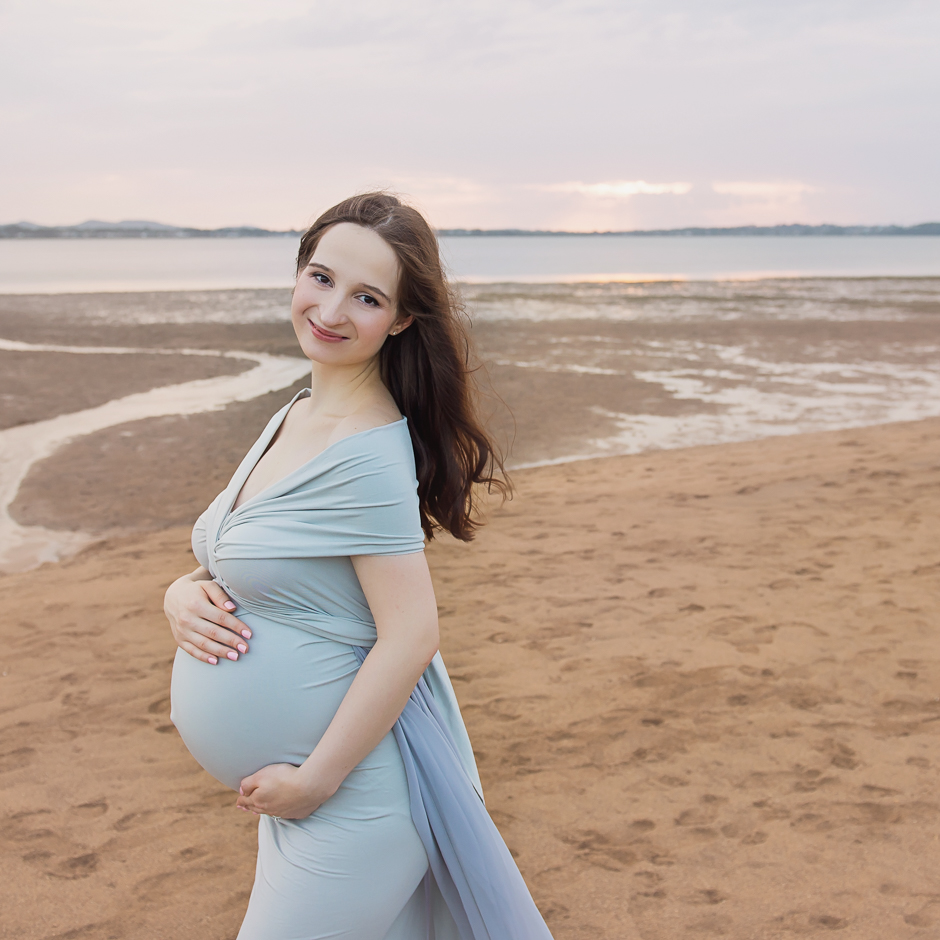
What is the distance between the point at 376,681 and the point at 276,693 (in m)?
0.21

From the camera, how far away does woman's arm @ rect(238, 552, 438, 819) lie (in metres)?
1.49

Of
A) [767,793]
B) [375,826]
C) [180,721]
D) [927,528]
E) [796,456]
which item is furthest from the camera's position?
[796,456]

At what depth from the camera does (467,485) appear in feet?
5.99

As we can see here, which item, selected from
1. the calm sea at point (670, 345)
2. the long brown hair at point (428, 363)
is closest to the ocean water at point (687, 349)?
the calm sea at point (670, 345)

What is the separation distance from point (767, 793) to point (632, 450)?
7.38 meters

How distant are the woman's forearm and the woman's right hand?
25 cm

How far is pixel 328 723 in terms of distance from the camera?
157cm

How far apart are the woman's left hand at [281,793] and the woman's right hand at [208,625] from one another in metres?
0.23

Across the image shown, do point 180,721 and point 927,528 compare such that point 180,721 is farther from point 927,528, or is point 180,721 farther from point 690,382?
point 690,382

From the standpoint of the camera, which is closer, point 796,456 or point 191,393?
point 796,456

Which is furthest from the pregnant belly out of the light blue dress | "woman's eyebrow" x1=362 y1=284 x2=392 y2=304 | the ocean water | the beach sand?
the ocean water

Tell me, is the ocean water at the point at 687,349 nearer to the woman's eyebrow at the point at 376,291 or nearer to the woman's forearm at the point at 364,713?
the woman's eyebrow at the point at 376,291

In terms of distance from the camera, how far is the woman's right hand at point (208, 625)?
159 cm

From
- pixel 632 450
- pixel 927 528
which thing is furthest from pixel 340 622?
pixel 632 450
